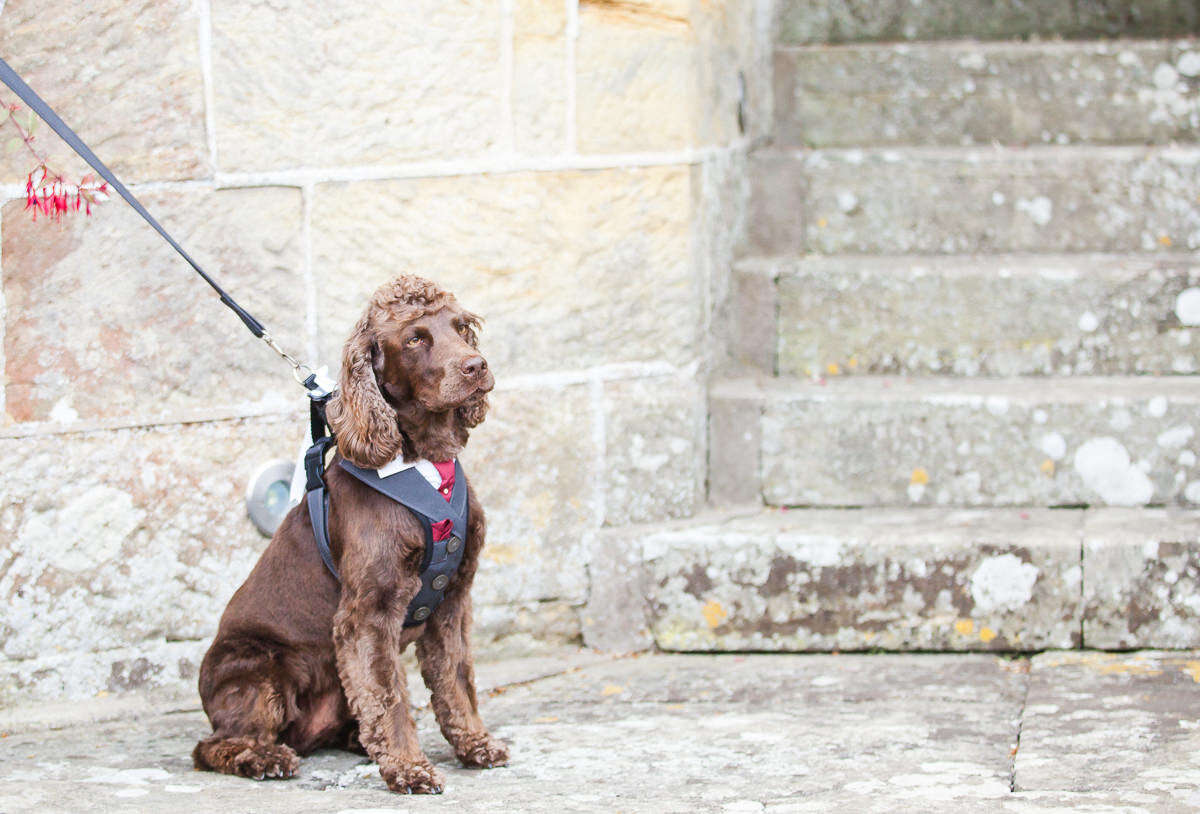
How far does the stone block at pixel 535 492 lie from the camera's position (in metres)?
4.42

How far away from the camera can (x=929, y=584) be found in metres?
4.39

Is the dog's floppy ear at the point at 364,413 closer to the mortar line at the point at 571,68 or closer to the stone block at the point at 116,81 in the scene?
the stone block at the point at 116,81

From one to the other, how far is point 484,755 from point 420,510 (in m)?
0.68

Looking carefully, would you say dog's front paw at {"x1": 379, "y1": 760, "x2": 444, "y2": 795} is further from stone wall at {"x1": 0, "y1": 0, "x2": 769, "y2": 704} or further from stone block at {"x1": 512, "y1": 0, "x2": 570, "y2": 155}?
stone block at {"x1": 512, "y1": 0, "x2": 570, "y2": 155}

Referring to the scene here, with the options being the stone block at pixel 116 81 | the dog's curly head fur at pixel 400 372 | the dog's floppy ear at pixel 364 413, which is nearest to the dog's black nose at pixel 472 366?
the dog's curly head fur at pixel 400 372

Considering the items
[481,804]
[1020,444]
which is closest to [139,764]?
[481,804]

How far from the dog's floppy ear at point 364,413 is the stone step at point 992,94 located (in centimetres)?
290

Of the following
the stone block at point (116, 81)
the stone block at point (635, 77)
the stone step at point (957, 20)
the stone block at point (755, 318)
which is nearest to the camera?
the stone block at point (116, 81)

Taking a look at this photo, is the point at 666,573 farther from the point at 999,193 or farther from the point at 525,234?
the point at 999,193

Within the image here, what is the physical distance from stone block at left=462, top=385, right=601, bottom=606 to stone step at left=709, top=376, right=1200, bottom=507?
0.60m

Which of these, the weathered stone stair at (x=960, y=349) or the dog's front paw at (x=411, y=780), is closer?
the dog's front paw at (x=411, y=780)

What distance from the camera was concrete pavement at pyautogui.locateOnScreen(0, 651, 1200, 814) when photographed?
3.24 m

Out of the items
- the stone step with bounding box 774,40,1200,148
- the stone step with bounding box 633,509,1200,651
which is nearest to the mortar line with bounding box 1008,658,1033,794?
the stone step with bounding box 633,509,1200,651

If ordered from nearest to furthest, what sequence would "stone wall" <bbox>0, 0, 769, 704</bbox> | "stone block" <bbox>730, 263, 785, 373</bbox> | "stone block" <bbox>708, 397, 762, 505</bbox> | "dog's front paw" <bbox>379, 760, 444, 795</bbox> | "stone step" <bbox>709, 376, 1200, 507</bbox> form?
"dog's front paw" <bbox>379, 760, 444, 795</bbox> < "stone wall" <bbox>0, 0, 769, 704</bbox> < "stone step" <bbox>709, 376, 1200, 507</bbox> < "stone block" <bbox>708, 397, 762, 505</bbox> < "stone block" <bbox>730, 263, 785, 373</bbox>
